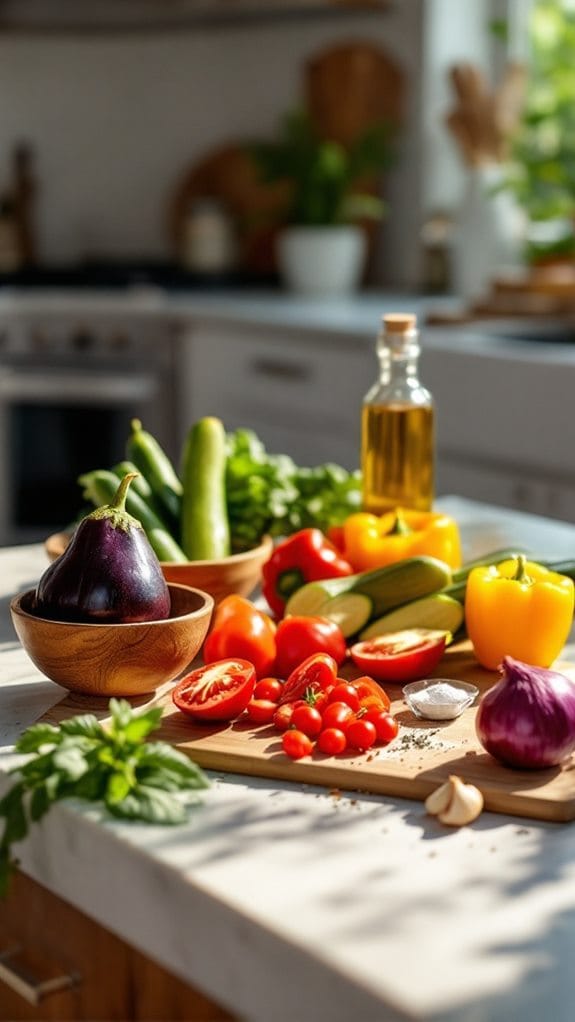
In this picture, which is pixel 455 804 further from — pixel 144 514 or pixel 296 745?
pixel 144 514

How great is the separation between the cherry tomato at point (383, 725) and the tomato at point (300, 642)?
158 mm

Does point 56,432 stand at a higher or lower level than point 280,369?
lower

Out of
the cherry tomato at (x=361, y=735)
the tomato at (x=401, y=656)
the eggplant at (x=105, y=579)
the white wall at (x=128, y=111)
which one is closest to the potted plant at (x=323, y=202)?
the white wall at (x=128, y=111)

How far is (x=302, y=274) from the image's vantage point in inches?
165

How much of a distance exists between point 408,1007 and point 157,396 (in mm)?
3258

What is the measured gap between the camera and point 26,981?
1028 mm

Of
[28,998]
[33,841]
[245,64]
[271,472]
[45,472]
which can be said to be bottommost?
[45,472]

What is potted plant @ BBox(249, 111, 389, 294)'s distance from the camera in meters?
4.12

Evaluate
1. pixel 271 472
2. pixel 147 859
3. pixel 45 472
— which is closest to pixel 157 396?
pixel 45 472

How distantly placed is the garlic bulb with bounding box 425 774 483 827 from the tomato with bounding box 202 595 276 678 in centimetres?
29

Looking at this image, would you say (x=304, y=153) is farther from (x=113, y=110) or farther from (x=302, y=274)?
(x=113, y=110)

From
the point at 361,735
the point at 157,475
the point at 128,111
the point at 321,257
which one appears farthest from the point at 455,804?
the point at 128,111

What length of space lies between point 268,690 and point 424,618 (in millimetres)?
230

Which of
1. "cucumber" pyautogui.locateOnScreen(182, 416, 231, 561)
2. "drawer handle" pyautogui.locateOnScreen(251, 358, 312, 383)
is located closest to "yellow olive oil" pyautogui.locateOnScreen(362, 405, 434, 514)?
"cucumber" pyautogui.locateOnScreen(182, 416, 231, 561)
